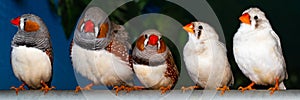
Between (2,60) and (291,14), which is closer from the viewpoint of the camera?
(2,60)

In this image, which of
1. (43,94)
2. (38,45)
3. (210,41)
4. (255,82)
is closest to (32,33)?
(38,45)

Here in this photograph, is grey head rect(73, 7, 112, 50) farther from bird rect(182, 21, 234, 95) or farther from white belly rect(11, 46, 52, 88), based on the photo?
bird rect(182, 21, 234, 95)

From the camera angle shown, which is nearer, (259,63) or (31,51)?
(259,63)

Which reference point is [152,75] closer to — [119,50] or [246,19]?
[119,50]

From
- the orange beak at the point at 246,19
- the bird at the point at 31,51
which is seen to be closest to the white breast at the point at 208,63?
the orange beak at the point at 246,19

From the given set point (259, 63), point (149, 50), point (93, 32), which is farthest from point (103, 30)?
point (259, 63)

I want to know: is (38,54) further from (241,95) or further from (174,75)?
(241,95)
